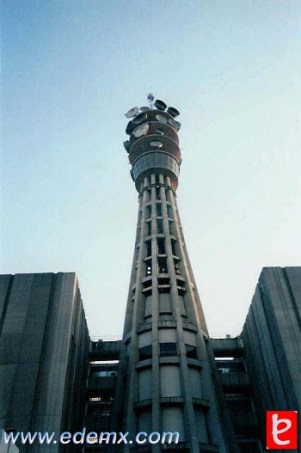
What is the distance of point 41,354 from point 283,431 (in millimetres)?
23366

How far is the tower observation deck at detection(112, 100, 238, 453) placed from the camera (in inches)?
1699

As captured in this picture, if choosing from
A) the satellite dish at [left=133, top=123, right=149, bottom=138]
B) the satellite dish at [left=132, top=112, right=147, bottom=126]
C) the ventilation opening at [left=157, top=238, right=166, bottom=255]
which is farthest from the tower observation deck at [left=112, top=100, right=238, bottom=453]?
the satellite dish at [left=132, top=112, right=147, bottom=126]

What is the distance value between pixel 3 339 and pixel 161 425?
17730 mm

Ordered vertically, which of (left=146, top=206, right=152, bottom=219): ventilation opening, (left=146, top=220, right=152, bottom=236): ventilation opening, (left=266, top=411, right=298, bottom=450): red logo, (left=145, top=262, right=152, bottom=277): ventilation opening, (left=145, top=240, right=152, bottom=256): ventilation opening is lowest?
(left=266, top=411, right=298, bottom=450): red logo

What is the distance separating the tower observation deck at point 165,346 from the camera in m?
43.2

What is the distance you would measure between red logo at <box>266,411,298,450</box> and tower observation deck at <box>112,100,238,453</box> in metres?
5.60

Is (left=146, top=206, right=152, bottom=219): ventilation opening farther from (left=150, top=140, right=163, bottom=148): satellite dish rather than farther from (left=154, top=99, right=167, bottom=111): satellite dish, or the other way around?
(left=154, top=99, right=167, bottom=111): satellite dish

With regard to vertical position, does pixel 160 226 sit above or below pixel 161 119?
below

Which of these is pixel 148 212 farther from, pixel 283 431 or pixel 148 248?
pixel 283 431

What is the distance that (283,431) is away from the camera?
1539 inches

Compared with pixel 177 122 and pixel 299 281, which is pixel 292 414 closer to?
pixel 299 281

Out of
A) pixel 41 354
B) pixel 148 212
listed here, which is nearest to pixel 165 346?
pixel 41 354

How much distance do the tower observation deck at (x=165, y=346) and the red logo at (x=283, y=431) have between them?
5.60 metres

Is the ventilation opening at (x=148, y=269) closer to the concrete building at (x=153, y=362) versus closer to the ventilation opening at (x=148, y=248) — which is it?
the concrete building at (x=153, y=362)
